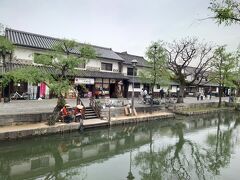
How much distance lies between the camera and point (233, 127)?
23141 mm

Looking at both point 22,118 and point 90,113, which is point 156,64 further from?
point 22,118

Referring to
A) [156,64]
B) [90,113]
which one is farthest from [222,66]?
[90,113]

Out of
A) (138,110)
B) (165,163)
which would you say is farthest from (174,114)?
(165,163)

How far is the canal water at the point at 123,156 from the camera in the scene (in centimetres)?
1023

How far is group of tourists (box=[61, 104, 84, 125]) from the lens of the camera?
54.4ft

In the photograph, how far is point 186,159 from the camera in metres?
12.7

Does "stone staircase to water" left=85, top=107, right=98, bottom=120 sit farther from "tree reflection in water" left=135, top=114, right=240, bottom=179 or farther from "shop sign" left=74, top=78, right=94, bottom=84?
"shop sign" left=74, top=78, right=94, bottom=84

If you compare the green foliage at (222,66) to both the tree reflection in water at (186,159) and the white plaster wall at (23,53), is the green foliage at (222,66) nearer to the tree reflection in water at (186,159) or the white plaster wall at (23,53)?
the tree reflection in water at (186,159)

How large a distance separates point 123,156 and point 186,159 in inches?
139

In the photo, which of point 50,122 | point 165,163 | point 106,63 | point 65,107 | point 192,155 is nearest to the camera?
point 165,163

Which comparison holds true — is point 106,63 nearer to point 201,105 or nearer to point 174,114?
point 174,114

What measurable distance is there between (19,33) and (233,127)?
25.4m

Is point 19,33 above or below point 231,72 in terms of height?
above

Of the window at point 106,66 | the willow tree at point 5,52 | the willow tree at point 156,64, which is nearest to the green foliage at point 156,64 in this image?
the willow tree at point 156,64
